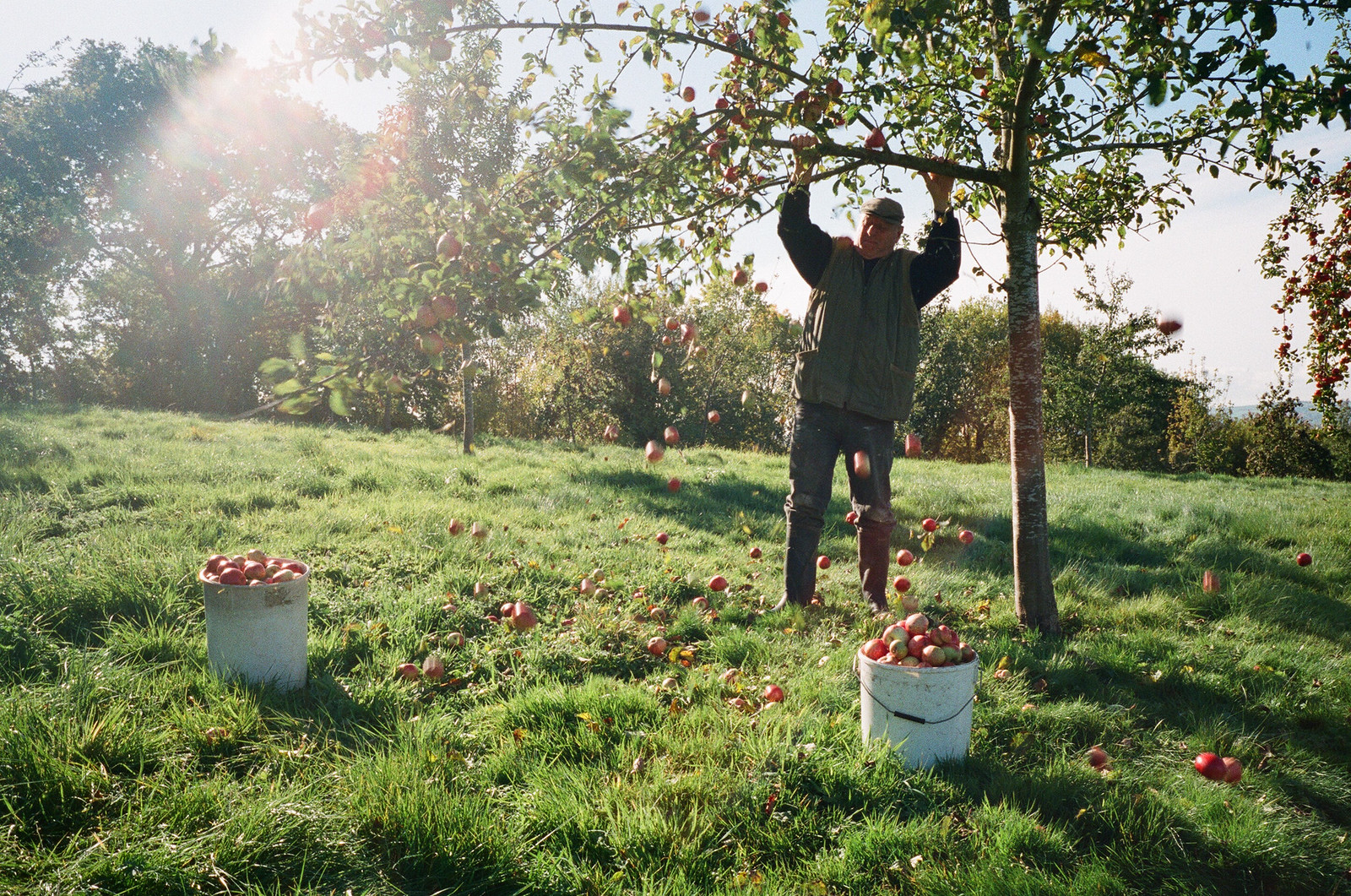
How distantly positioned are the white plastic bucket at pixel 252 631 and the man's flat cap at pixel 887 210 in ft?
11.8

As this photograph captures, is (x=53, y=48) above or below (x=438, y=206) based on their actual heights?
above

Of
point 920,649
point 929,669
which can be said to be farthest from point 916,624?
point 929,669

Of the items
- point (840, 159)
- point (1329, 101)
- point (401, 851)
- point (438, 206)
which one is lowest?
point (401, 851)

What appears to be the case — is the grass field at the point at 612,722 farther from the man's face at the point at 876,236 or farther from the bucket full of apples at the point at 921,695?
the man's face at the point at 876,236

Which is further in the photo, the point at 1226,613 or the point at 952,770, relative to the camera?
the point at 1226,613

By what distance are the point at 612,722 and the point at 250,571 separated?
6.15 feet

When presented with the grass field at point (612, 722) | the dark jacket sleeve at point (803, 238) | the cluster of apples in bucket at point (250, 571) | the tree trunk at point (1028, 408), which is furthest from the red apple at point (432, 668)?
the tree trunk at point (1028, 408)

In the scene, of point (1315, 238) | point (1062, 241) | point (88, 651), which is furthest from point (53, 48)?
point (1315, 238)

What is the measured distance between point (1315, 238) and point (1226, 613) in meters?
4.07

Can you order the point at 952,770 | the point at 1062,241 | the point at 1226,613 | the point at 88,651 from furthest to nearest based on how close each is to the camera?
the point at 1062,241 < the point at 1226,613 < the point at 88,651 < the point at 952,770

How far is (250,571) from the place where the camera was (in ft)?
10.9

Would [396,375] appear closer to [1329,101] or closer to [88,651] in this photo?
[88,651]

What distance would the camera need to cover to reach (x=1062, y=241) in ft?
16.9

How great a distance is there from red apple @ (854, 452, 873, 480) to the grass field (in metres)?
0.91
